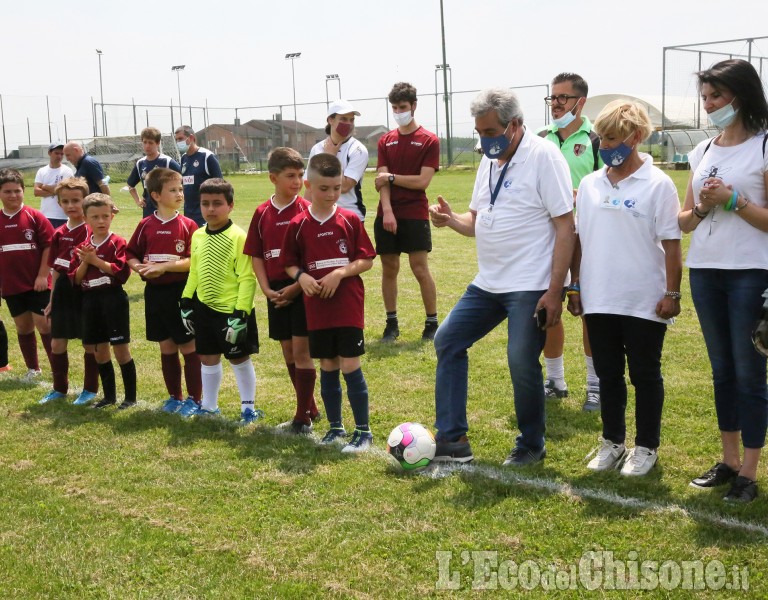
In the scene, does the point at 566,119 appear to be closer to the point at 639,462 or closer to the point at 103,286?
the point at 639,462

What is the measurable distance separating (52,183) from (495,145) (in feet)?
27.5

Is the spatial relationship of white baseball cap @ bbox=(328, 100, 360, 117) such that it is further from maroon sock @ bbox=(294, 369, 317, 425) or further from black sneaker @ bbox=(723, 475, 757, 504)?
black sneaker @ bbox=(723, 475, 757, 504)

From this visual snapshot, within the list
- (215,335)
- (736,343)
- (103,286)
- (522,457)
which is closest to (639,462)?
(522,457)

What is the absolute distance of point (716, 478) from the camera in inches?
171

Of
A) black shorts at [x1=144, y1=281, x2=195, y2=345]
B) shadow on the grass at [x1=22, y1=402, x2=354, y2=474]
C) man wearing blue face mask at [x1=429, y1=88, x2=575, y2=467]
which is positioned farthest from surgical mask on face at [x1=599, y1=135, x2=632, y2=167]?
black shorts at [x1=144, y1=281, x2=195, y2=345]

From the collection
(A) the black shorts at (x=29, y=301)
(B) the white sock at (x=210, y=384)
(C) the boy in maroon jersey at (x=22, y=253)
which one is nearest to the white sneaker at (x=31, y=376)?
(C) the boy in maroon jersey at (x=22, y=253)

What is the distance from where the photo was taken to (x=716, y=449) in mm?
4922

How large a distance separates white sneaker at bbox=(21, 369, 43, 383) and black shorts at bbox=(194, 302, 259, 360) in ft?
7.04

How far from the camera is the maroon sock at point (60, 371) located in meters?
6.55

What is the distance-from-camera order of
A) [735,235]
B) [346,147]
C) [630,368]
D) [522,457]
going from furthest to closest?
[346,147], [522,457], [630,368], [735,235]

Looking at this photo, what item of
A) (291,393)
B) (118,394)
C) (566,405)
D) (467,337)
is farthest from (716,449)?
(118,394)

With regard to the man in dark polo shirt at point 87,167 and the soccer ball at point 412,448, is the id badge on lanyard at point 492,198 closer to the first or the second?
the soccer ball at point 412,448

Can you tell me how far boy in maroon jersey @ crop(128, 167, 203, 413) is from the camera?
607 cm

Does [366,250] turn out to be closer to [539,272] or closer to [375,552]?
[539,272]
